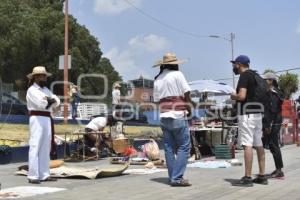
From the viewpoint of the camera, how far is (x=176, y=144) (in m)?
9.23

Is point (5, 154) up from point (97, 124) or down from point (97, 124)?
down

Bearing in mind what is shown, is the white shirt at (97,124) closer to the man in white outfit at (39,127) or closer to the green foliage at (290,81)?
the man in white outfit at (39,127)

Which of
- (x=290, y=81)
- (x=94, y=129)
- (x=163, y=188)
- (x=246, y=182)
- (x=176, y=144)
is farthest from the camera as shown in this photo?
(x=290, y=81)

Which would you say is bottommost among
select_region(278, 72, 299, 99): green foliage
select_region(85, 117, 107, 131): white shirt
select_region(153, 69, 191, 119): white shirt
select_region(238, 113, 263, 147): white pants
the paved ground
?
the paved ground

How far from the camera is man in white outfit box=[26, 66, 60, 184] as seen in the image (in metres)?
9.48

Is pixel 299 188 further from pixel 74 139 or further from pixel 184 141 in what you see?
pixel 74 139

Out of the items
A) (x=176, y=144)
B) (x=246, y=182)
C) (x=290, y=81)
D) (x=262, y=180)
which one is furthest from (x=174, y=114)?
(x=290, y=81)

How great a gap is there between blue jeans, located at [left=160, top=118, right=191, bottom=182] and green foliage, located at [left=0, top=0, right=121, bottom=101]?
32.3 metres

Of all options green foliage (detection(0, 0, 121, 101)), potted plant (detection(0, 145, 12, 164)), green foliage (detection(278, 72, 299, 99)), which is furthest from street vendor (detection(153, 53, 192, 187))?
green foliage (detection(278, 72, 299, 99))

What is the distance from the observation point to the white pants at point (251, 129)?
907cm

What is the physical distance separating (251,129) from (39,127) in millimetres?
3382

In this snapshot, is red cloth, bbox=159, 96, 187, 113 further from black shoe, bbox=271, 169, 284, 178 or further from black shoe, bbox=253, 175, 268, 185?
black shoe, bbox=271, 169, 284, 178

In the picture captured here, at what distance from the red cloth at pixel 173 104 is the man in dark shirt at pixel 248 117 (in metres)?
0.80

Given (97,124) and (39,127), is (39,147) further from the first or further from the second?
(97,124)
